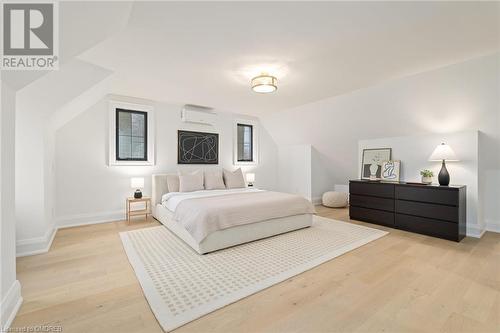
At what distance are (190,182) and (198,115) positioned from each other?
5.29 ft

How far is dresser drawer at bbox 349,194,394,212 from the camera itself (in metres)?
3.63

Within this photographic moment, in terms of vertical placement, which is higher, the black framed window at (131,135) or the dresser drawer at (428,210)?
the black framed window at (131,135)

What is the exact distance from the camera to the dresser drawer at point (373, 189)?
364 centimetres

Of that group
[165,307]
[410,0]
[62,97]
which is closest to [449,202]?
[410,0]

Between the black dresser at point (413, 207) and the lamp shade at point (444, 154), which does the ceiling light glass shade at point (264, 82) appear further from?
the lamp shade at point (444, 154)

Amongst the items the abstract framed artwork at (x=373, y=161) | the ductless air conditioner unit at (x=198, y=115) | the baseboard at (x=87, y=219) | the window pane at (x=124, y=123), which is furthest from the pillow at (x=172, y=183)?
the abstract framed artwork at (x=373, y=161)

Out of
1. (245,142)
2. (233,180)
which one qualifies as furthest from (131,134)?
(245,142)

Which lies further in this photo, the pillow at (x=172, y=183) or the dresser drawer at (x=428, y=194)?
the pillow at (x=172, y=183)

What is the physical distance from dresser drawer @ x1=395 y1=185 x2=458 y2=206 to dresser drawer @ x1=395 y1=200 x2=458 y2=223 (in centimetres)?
7

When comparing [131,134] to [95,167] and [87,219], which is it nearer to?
[95,167]

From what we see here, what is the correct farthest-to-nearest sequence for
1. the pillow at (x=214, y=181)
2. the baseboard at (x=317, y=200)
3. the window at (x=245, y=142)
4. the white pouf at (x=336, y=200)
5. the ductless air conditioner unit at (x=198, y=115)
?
the baseboard at (x=317, y=200), the window at (x=245, y=142), the white pouf at (x=336, y=200), the ductless air conditioner unit at (x=198, y=115), the pillow at (x=214, y=181)

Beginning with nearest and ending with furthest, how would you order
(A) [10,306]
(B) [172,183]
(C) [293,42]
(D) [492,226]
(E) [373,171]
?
(A) [10,306], (C) [293,42], (D) [492,226], (B) [172,183], (E) [373,171]

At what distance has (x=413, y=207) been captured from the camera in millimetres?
3344

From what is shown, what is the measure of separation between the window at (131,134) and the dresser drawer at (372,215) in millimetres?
4168
